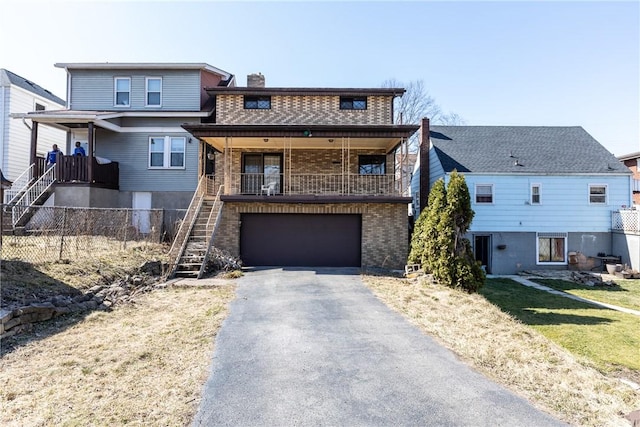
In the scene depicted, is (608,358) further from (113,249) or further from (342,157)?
(113,249)

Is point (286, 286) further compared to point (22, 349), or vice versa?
point (286, 286)

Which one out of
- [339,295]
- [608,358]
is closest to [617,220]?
[608,358]

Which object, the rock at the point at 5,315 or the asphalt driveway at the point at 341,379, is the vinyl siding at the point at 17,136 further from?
the asphalt driveway at the point at 341,379

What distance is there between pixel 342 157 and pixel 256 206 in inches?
165

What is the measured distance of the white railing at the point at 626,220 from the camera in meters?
15.4

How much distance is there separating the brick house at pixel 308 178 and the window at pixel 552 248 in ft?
25.8

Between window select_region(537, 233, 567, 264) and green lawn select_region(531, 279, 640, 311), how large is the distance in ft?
7.59

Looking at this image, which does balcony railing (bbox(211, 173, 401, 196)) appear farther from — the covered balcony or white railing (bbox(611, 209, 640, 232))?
white railing (bbox(611, 209, 640, 232))

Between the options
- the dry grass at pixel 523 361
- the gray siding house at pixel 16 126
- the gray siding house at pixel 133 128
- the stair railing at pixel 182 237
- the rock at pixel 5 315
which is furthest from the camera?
the gray siding house at pixel 16 126

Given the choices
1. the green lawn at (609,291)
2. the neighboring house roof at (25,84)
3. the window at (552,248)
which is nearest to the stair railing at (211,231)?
the green lawn at (609,291)

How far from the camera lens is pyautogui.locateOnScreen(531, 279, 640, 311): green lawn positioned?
11.3m

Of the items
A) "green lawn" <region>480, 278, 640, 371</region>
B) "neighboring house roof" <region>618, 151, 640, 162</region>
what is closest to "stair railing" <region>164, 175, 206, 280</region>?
"green lawn" <region>480, 278, 640, 371</region>

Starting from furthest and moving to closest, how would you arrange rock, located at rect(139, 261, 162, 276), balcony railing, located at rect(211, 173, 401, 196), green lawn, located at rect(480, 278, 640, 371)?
balcony railing, located at rect(211, 173, 401, 196), rock, located at rect(139, 261, 162, 276), green lawn, located at rect(480, 278, 640, 371)

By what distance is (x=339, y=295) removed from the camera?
9148 millimetres
